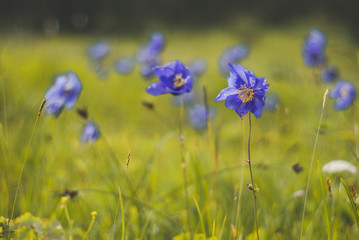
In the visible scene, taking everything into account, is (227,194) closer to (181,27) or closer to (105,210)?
(105,210)

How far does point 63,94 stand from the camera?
4.63 ft

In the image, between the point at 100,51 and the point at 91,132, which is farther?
the point at 100,51

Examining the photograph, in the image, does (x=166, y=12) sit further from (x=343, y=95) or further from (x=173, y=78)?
(x=173, y=78)

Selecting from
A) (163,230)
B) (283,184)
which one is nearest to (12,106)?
(163,230)

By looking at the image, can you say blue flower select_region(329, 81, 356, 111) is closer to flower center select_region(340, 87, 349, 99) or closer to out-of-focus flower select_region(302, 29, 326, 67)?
flower center select_region(340, 87, 349, 99)

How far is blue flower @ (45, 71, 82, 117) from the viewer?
4.49 feet

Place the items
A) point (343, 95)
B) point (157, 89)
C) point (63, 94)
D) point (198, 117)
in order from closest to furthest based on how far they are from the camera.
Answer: point (157, 89)
point (63, 94)
point (343, 95)
point (198, 117)

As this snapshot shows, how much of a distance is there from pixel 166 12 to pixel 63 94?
12.4 meters

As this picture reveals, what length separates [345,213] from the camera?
1.38 m

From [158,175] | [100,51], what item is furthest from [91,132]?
[100,51]

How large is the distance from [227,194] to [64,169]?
82 centimetres

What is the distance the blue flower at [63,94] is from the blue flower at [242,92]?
2.20 feet

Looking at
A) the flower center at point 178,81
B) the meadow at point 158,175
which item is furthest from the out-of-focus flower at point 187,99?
the flower center at point 178,81

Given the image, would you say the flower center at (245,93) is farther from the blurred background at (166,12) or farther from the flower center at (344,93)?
the blurred background at (166,12)
